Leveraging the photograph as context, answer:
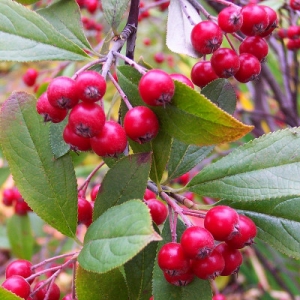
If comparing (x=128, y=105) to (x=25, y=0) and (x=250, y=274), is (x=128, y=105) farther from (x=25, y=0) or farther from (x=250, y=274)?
(x=250, y=274)

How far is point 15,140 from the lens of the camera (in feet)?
3.73

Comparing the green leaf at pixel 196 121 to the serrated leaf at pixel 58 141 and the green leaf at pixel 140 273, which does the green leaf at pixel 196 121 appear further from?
the green leaf at pixel 140 273

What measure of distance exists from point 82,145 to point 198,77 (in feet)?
1.37

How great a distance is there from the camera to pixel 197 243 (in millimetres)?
921

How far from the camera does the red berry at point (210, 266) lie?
947mm

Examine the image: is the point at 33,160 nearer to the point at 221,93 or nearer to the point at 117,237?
the point at 117,237

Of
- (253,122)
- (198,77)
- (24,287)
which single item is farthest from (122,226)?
(253,122)

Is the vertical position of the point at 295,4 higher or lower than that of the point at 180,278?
higher

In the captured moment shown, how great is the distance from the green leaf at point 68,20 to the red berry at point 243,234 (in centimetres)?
66

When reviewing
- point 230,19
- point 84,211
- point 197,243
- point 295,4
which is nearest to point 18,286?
point 84,211

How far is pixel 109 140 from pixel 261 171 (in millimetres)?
389

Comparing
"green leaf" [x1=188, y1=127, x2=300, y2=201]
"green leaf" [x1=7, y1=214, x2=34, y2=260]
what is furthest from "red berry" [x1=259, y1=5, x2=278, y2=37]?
"green leaf" [x1=7, y1=214, x2=34, y2=260]

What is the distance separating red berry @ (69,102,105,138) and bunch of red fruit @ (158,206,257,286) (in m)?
0.31

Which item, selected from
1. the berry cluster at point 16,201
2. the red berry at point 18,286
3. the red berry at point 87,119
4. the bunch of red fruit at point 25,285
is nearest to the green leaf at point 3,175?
the berry cluster at point 16,201
